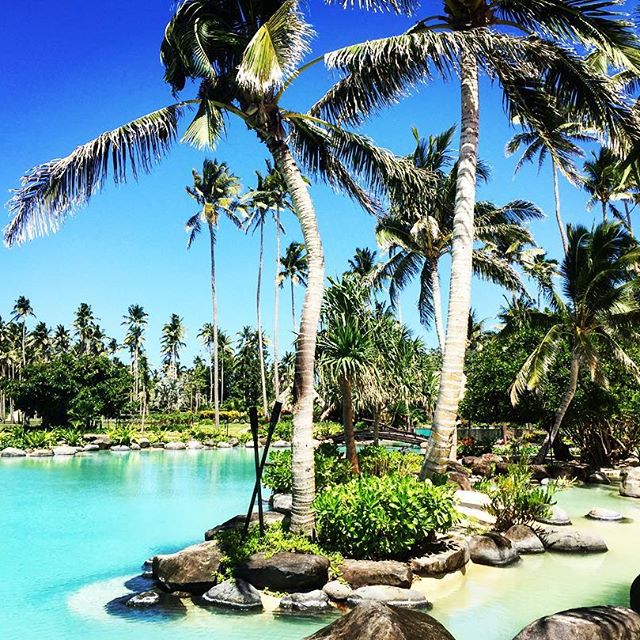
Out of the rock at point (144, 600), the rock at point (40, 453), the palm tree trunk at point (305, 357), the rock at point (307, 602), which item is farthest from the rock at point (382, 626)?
the rock at point (40, 453)

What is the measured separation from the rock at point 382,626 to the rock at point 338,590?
2.61 meters

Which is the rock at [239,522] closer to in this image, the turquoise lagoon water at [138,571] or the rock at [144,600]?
the turquoise lagoon water at [138,571]

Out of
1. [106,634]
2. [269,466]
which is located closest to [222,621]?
[106,634]

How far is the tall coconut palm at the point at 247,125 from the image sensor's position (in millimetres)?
8227

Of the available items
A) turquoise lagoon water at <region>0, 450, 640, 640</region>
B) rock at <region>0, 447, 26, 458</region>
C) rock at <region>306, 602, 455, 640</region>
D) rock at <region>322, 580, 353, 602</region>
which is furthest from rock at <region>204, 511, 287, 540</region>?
rock at <region>0, 447, 26, 458</region>

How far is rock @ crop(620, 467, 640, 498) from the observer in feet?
54.5

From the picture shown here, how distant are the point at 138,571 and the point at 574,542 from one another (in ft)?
25.2

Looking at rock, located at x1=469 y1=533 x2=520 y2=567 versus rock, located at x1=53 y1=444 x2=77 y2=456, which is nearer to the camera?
rock, located at x1=469 y1=533 x2=520 y2=567

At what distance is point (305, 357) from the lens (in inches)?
350

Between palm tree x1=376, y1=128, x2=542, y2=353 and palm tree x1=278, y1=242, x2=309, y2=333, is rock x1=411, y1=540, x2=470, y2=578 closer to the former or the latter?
palm tree x1=376, y1=128, x2=542, y2=353

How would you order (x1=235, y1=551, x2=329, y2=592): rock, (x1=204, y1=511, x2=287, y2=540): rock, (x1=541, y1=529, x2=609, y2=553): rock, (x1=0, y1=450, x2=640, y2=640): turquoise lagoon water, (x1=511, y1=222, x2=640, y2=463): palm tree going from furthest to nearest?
1. (x1=511, y1=222, x2=640, y2=463): palm tree
2. (x1=541, y1=529, x2=609, y2=553): rock
3. (x1=204, y1=511, x2=287, y2=540): rock
4. (x1=235, y1=551, x2=329, y2=592): rock
5. (x1=0, y1=450, x2=640, y2=640): turquoise lagoon water

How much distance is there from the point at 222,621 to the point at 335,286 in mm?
7323

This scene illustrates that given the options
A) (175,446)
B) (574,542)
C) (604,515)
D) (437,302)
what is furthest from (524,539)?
(175,446)

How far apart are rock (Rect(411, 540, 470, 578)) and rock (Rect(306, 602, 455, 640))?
3407 mm
